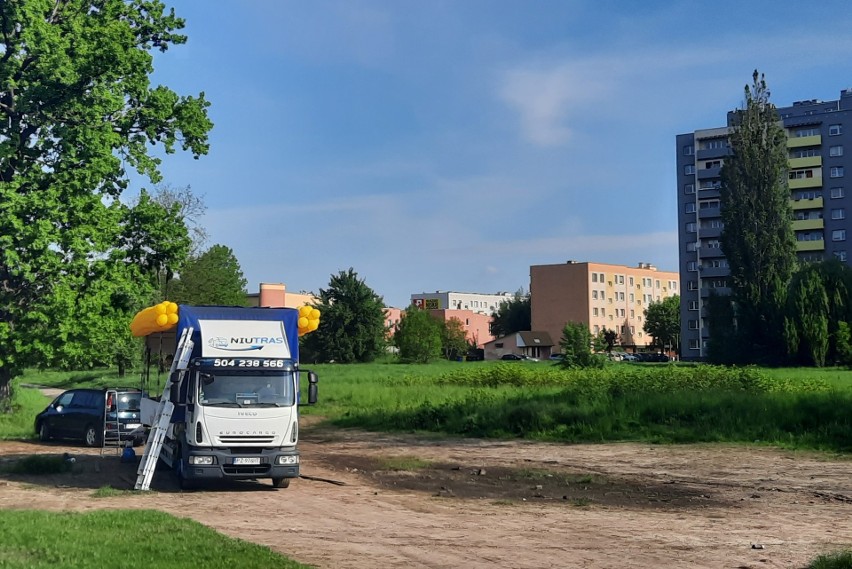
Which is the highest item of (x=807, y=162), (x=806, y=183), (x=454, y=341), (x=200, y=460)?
(x=807, y=162)

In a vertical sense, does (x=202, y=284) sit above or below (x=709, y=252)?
below

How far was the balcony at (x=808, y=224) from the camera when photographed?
109 meters

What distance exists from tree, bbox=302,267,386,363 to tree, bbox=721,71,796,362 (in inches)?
1492

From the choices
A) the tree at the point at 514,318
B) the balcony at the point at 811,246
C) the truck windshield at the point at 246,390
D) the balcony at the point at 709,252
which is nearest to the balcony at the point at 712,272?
the balcony at the point at 709,252

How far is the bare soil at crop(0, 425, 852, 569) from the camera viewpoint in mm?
10906

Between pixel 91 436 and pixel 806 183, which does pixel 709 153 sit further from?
pixel 91 436

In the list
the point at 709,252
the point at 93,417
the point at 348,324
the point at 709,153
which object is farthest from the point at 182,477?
the point at 709,153

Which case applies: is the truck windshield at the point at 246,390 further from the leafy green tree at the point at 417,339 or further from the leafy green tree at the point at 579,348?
the leafy green tree at the point at 417,339

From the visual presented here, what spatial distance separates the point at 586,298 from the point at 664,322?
12998 mm

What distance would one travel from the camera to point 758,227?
8256 centimetres

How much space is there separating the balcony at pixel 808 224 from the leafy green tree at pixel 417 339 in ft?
157

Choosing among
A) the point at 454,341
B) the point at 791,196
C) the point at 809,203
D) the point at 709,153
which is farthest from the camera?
the point at 454,341

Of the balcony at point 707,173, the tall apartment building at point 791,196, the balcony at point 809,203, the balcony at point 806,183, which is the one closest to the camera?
the tall apartment building at point 791,196

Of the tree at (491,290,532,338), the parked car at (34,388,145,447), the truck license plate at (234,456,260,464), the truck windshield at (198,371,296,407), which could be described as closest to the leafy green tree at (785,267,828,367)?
the parked car at (34,388,145,447)
